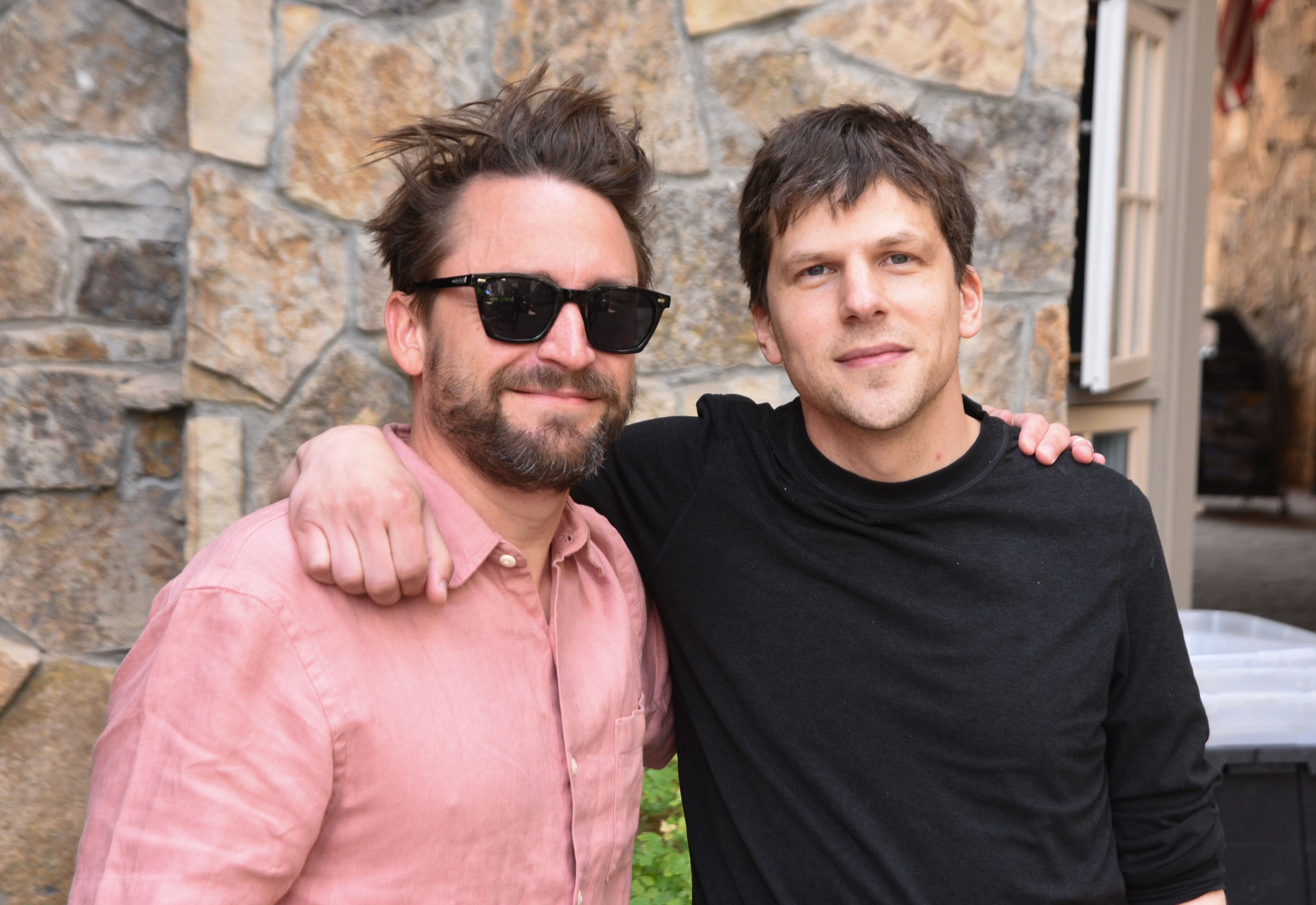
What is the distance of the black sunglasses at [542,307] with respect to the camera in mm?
1436

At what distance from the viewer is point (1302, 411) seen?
9.80 m

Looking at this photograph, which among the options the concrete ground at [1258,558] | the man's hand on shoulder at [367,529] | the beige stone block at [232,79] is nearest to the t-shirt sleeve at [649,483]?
the man's hand on shoulder at [367,529]

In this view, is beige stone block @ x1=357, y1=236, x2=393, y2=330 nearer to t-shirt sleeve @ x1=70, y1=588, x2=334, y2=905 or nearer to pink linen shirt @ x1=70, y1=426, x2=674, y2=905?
pink linen shirt @ x1=70, y1=426, x2=674, y2=905

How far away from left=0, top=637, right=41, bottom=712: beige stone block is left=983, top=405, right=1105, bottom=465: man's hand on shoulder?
2.15 metres

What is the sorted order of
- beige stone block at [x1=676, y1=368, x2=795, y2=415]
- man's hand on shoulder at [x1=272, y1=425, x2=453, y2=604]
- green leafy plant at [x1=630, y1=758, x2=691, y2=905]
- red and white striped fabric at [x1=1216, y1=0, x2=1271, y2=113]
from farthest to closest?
1. red and white striped fabric at [x1=1216, y1=0, x2=1271, y2=113]
2. beige stone block at [x1=676, y1=368, x2=795, y2=415]
3. green leafy plant at [x1=630, y1=758, x2=691, y2=905]
4. man's hand on shoulder at [x1=272, y1=425, x2=453, y2=604]

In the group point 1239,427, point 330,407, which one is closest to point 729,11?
point 330,407

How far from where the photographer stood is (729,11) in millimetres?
2664

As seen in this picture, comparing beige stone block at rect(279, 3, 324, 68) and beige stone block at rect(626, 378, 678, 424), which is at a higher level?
beige stone block at rect(279, 3, 324, 68)

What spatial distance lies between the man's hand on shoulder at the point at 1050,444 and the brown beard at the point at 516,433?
0.69 meters

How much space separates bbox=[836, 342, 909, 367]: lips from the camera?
1586 mm

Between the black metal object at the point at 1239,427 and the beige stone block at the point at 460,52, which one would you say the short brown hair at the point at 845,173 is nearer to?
the beige stone block at the point at 460,52

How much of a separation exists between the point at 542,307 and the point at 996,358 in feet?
5.98

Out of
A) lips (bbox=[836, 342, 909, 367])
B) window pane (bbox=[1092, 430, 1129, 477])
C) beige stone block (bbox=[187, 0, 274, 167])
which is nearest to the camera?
lips (bbox=[836, 342, 909, 367])

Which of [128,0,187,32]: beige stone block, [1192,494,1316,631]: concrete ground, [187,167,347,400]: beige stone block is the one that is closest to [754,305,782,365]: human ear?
[187,167,347,400]: beige stone block
